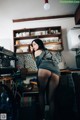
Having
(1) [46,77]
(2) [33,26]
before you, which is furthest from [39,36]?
(1) [46,77]

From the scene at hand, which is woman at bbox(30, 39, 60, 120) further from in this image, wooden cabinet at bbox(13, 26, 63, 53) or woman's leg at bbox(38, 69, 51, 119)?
wooden cabinet at bbox(13, 26, 63, 53)

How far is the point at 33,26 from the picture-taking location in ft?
15.4

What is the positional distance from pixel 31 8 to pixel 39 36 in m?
0.83

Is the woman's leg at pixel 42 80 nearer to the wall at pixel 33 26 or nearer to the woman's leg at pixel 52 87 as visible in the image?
the woman's leg at pixel 52 87

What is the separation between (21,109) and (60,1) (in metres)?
2.57

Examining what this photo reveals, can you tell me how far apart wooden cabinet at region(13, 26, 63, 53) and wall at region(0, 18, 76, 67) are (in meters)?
0.22

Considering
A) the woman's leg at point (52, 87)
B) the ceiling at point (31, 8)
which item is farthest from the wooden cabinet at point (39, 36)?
the woman's leg at point (52, 87)

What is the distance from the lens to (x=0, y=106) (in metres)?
2.32

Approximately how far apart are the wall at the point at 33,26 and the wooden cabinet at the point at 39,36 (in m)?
0.22

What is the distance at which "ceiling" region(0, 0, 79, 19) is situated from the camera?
Result: 12.0ft

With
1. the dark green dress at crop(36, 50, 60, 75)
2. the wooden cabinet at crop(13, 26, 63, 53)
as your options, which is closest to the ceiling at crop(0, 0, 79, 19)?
the wooden cabinet at crop(13, 26, 63, 53)

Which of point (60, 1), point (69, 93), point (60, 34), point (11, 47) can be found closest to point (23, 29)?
point (11, 47)

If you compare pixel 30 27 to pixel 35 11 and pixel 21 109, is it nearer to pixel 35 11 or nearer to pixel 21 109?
pixel 35 11

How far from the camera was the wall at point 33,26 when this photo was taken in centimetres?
452
